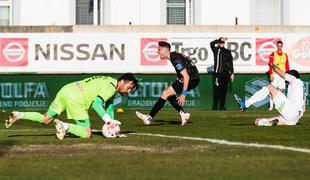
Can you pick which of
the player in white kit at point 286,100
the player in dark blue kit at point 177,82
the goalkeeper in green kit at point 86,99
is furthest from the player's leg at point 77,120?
the player in white kit at point 286,100

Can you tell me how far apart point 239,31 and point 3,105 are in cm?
868

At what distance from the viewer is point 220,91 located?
103 feet

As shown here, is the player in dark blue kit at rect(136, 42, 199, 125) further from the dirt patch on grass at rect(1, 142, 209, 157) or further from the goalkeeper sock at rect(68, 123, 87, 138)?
the dirt patch on grass at rect(1, 142, 209, 157)

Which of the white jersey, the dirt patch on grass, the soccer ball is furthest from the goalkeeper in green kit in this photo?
the white jersey

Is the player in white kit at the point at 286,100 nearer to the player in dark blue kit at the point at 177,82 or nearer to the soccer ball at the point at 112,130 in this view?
the player in dark blue kit at the point at 177,82

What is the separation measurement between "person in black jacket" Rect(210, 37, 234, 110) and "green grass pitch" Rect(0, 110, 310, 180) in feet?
42.9

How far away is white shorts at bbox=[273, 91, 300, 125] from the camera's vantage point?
1942 cm

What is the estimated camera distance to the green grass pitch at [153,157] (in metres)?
10.7

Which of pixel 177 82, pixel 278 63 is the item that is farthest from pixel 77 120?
pixel 278 63

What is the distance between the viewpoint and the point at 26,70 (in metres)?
32.2

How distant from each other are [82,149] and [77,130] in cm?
245

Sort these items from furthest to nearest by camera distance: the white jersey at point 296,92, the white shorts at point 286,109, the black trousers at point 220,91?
the black trousers at point 220,91 < the white jersey at point 296,92 < the white shorts at point 286,109

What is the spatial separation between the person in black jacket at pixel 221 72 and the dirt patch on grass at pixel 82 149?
56.0 feet

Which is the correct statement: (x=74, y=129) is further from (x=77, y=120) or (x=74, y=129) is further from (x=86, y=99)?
(x=86, y=99)
